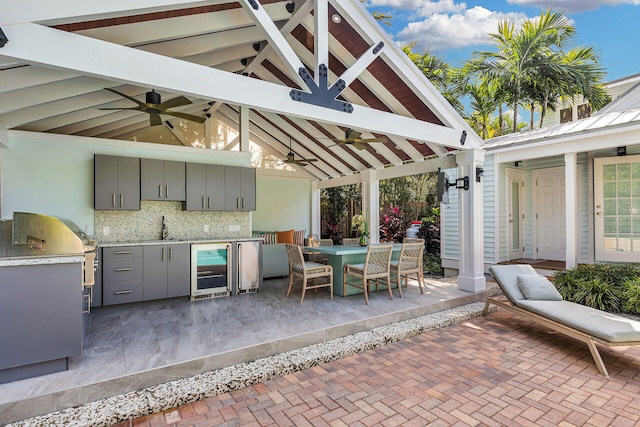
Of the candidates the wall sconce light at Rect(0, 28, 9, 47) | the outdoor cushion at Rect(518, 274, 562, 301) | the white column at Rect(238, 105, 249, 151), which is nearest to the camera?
the wall sconce light at Rect(0, 28, 9, 47)

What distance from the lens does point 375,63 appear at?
4.75m

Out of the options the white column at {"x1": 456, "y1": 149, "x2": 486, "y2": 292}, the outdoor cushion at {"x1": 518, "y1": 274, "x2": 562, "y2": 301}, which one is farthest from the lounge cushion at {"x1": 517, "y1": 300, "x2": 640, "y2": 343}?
the white column at {"x1": 456, "y1": 149, "x2": 486, "y2": 292}

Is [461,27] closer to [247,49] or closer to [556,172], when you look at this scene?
[556,172]

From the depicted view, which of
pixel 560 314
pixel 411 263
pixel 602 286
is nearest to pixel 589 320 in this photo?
pixel 560 314

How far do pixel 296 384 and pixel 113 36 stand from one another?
393 centimetres

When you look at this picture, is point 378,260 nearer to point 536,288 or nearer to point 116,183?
point 536,288

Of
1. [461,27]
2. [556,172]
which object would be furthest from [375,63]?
[461,27]

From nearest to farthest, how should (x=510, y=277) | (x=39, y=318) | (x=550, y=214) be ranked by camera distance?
(x=39, y=318), (x=510, y=277), (x=550, y=214)

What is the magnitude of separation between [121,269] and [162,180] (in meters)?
1.54

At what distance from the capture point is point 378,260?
5.23 metres

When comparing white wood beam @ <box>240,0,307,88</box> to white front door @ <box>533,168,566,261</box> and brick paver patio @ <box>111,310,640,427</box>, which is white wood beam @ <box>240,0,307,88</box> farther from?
white front door @ <box>533,168,566,261</box>

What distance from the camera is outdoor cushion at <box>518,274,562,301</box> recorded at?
4.39m

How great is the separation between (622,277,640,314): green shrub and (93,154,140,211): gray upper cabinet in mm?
7673

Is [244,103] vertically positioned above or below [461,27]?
below
